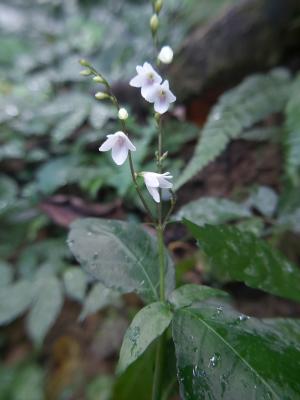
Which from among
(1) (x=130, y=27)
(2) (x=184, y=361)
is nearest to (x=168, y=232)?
(2) (x=184, y=361)

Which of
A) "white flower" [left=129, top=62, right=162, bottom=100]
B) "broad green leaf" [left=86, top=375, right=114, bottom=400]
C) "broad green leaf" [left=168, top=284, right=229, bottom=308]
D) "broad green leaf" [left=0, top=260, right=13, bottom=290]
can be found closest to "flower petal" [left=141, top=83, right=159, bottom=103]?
"white flower" [left=129, top=62, right=162, bottom=100]

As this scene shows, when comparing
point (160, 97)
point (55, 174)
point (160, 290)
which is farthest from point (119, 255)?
point (55, 174)

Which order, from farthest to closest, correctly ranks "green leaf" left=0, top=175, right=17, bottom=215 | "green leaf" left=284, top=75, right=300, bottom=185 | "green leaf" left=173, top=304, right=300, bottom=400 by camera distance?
"green leaf" left=0, top=175, right=17, bottom=215 < "green leaf" left=284, top=75, right=300, bottom=185 < "green leaf" left=173, top=304, right=300, bottom=400

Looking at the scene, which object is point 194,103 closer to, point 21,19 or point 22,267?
point 22,267

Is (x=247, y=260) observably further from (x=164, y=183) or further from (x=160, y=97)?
(x=160, y=97)

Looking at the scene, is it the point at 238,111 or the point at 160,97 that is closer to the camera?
the point at 160,97

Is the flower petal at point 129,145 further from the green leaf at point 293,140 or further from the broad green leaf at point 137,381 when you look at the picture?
the green leaf at point 293,140

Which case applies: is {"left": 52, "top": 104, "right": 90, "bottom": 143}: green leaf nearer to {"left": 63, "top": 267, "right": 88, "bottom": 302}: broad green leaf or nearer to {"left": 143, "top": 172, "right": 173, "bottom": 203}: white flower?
{"left": 63, "top": 267, "right": 88, "bottom": 302}: broad green leaf
